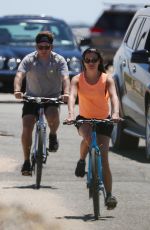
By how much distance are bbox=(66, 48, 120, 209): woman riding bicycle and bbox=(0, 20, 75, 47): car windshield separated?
14979 millimetres

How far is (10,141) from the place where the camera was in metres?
20.0

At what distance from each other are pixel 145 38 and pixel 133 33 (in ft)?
3.43

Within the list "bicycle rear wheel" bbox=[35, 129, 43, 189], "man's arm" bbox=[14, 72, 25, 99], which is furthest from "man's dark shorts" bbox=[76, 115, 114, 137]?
"man's arm" bbox=[14, 72, 25, 99]

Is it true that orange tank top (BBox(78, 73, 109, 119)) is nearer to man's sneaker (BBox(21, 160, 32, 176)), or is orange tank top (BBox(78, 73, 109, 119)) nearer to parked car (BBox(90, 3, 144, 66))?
man's sneaker (BBox(21, 160, 32, 176))

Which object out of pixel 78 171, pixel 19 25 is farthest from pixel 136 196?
pixel 19 25

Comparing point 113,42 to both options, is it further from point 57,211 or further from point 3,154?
point 57,211

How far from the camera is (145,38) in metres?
18.2

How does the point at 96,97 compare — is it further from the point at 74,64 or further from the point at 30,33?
the point at 30,33

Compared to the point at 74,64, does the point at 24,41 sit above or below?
above

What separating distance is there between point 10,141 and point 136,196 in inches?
241

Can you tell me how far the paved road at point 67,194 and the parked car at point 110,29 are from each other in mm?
23260

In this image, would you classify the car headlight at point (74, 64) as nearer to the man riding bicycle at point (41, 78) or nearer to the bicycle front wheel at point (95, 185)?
the man riding bicycle at point (41, 78)

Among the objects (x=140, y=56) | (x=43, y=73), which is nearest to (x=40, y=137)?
(x=43, y=73)

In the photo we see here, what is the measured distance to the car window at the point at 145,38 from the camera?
1820 cm
